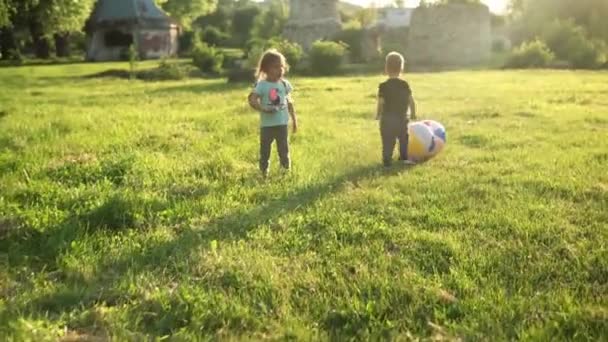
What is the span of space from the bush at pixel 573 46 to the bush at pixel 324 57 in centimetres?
1361

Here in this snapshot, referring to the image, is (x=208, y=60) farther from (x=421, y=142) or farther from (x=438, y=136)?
(x=421, y=142)

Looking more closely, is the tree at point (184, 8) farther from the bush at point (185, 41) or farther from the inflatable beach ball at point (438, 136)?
the inflatable beach ball at point (438, 136)

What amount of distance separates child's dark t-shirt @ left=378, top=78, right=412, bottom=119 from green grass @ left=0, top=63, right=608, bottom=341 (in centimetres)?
81

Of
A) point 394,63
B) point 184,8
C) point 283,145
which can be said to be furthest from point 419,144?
point 184,8

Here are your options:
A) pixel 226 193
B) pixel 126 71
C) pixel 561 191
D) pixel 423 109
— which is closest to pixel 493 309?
pixel 561 191

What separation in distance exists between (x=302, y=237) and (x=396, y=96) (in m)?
3.44

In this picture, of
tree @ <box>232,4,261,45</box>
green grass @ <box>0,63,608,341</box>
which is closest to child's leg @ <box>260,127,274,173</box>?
green grass @ <box>0,63,608,341</box>

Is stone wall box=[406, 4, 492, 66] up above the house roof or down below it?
below

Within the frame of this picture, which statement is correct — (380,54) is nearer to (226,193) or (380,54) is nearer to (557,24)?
(557,24)

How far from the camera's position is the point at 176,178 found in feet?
26.1

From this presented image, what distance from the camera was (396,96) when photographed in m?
8.45

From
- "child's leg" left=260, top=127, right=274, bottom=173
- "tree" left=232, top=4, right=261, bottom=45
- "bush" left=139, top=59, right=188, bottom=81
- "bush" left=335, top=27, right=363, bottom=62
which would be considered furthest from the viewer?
"tree" left=232, top=4, right=261, bottom=45

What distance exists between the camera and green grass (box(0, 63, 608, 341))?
415 cm

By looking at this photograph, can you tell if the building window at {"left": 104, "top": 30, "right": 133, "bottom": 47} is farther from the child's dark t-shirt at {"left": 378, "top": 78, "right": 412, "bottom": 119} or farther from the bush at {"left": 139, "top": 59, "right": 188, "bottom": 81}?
the child's dark t-shirt at {"left": 378, "top": 78, "right": 412, "bottom": 119}
